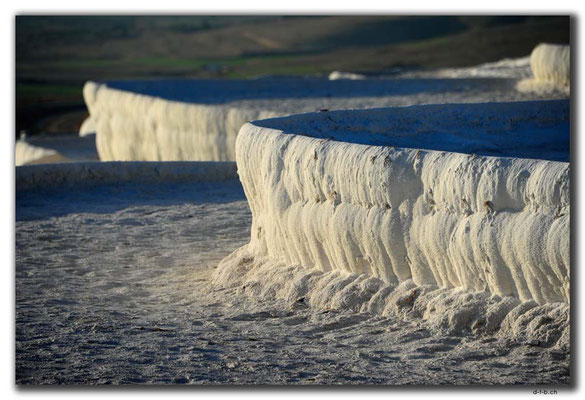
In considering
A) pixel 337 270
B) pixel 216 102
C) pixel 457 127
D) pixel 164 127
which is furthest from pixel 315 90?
pixel 337 270

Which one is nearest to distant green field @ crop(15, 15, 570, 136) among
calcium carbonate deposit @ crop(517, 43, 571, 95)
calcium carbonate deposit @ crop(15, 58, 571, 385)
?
calcium carbonate deposit @ crop(15, 58, 571, 385)

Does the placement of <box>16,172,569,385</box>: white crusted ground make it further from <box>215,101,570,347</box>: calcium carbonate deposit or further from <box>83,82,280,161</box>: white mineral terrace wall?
<box>83,82,280,161</box>: white mineral terrace wall

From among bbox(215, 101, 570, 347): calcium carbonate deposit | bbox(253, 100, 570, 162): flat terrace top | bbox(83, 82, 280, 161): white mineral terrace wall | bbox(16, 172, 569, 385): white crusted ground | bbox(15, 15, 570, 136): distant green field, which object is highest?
bbox(15, 15, 570, 136): distant green field

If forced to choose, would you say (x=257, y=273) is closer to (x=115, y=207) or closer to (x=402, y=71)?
(x=115, y=207)

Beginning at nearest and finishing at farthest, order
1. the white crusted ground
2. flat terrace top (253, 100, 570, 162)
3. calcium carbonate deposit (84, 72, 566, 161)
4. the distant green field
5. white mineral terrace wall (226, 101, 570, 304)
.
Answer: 1. white mineral terrace wall (226, 101, 570, 304)
2. the white crusted ground
3. the distant green field
4. flat terrace top (253, 100, 570, 162)
5. calcium carbonate deposit (84, 72, 566, 161)

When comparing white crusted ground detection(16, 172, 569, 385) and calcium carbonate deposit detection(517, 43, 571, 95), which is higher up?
calcium carbonate deposit detection(517, 43, 571, 95)

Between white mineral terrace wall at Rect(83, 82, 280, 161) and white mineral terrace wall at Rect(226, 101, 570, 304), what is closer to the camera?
white mineral terrace wall at Rect(226, 101, 570, 304)

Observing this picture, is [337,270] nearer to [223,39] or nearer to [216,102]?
[223,39]

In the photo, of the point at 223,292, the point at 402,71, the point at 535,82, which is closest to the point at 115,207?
the point at 223,292
